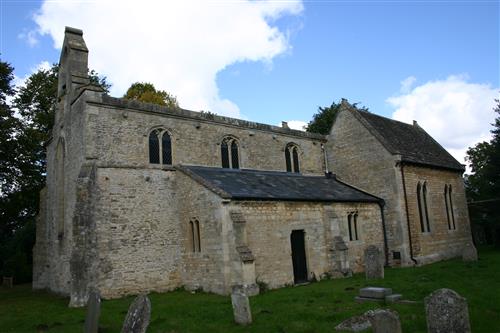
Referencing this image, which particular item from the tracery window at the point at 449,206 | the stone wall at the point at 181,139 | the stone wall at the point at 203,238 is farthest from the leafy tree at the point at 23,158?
the tracery window at the point at 449,206

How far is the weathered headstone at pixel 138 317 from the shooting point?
9.38 meters

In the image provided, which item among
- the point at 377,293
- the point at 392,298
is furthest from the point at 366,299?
the point at 392,298

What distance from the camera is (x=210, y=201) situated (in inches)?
703

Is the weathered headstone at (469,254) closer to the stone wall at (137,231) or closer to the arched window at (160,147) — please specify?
the stone wall at (137,231)

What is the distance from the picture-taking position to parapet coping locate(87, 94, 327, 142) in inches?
758

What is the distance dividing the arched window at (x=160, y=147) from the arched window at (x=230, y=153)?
3281mm

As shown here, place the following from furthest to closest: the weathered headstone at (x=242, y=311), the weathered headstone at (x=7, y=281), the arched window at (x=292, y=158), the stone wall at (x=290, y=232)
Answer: the weathered headstone at (x=7, y=281) → the arched window at (x=292, y=158) → the stone wall at (x=290, y=232) → the weathered headstone at (x=242, y=311)

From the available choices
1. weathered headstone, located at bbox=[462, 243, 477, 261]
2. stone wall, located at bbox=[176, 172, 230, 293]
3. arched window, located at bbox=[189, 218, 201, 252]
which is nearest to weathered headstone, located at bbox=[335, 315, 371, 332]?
stone wall, located at bbox=[176, 172, 230, 293]

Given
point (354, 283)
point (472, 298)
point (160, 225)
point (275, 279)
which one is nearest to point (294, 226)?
point (275, 279)

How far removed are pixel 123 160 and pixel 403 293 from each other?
13123mm

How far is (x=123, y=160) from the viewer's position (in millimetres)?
19078

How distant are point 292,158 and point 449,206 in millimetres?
11049

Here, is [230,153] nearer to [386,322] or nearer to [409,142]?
[409,142]

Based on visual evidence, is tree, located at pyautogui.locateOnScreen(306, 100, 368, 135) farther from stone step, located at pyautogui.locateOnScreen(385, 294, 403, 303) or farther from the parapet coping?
stone step, located at pyautogui.locateOnScreen(385, 294, 403, 303)
